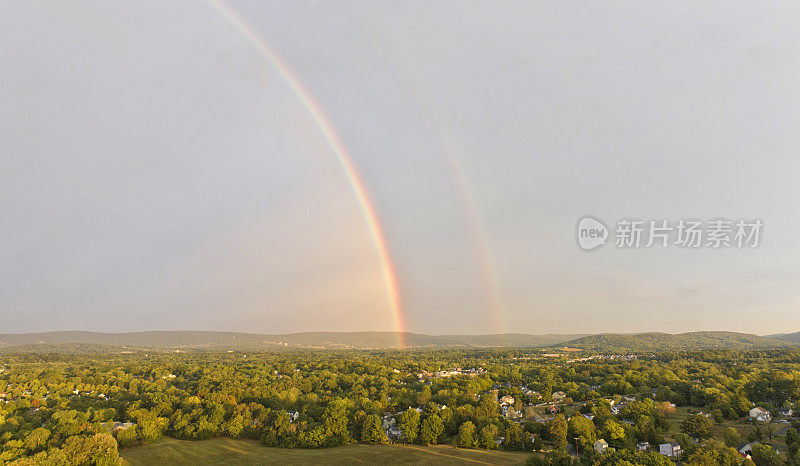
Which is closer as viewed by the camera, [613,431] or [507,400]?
[613,431]

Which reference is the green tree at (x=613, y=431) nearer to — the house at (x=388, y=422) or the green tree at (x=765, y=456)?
the green tree at (x=765, y=456)

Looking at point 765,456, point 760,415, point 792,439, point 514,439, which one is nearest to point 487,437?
point 514,439

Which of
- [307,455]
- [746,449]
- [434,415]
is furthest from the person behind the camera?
[434,415]

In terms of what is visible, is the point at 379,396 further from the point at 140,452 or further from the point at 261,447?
the point at 140,452

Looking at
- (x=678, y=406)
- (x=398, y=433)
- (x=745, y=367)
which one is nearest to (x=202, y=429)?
(x=398, y=433)

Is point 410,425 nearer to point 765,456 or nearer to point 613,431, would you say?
point 613,431

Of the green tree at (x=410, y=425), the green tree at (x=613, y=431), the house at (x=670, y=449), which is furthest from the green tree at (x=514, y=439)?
the house at (x=670, y=449)
